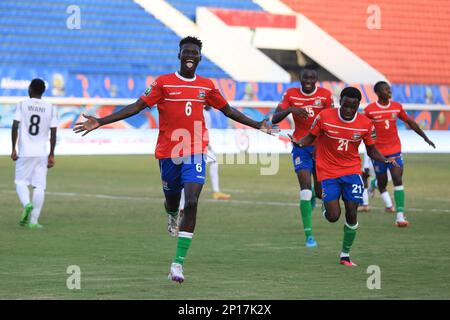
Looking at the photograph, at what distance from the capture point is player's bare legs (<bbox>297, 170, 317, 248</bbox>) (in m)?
13.1

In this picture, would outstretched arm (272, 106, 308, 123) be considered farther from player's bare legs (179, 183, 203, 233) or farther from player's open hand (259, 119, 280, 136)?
player's bare legs (179, 183, 203, 233)

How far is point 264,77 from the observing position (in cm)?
4894

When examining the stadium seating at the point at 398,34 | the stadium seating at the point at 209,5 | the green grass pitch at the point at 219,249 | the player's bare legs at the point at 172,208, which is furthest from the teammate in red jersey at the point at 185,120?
the stadium seating at the point at 398,34

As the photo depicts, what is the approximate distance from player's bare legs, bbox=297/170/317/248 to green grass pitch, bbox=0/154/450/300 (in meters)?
0.18

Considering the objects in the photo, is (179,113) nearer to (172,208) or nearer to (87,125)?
(87,125)

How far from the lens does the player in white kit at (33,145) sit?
15367mm

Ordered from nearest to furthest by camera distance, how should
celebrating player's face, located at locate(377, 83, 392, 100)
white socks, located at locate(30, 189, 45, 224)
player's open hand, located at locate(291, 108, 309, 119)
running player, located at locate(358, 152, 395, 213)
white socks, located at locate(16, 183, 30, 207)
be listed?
player's open hand, located at locate(291, 108, 309, 119) < white socks, located at locate(30, 189, 45, 224) < white socks, located at locate(16, 183, 30, 207) < celebrating player's face, located at locate(377, 83, 392, 100) < running player, located at locate(358, 152, 395, 213)

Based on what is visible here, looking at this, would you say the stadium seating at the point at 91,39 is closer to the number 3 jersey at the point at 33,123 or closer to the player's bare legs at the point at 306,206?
the number 3 jersey at the point at 33,123

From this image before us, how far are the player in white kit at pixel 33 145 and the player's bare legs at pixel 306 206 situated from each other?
13.2 ft

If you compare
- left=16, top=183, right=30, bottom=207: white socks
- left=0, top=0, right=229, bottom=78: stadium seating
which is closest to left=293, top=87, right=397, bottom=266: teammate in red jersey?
left=16, top=183, right=30, bottom=207: white socks

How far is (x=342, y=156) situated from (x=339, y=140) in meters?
0.20

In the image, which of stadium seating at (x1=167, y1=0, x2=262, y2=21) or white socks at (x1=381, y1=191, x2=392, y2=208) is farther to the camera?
stadium seating at (x1=167, y1=0, x2=262, y2=21)

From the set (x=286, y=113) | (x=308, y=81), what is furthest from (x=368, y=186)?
(x=286, y=113)
